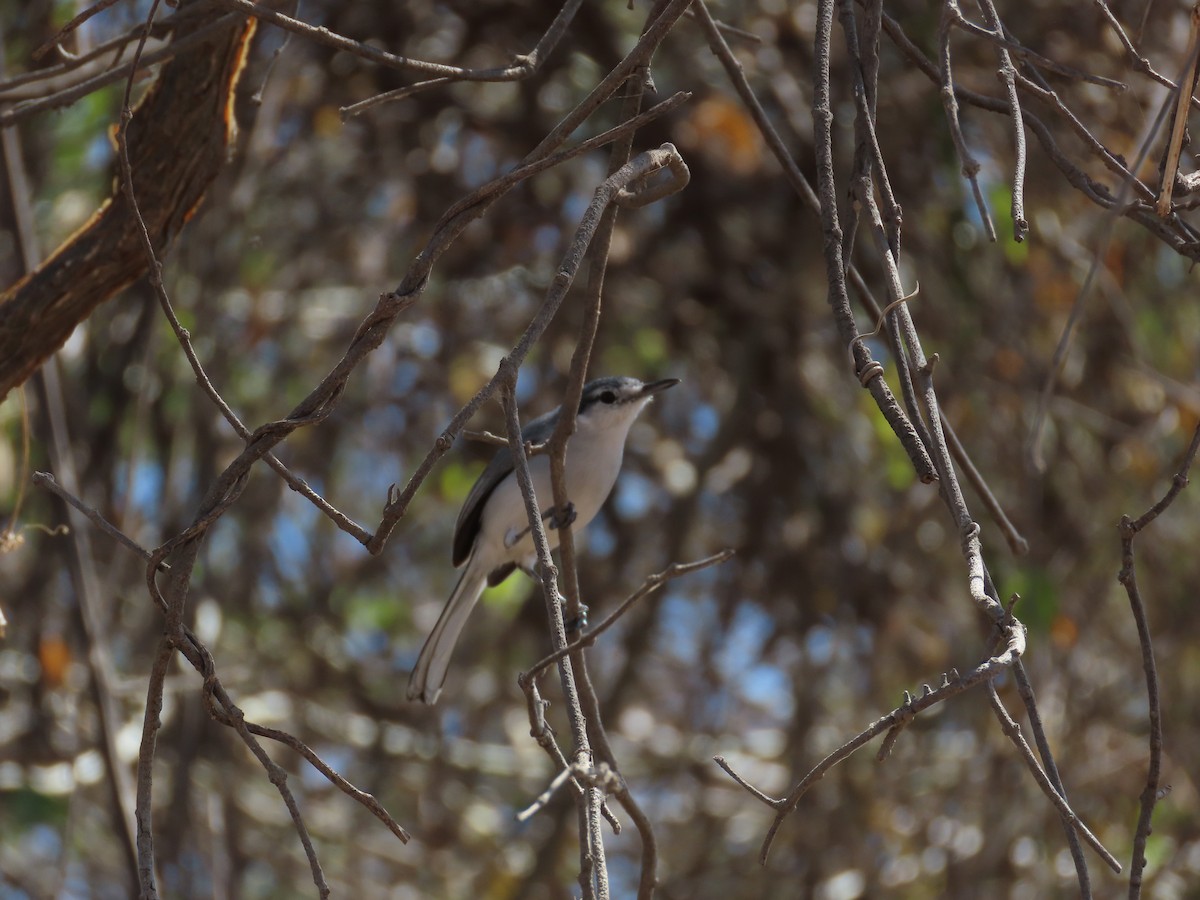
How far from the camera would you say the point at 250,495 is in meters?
5.13

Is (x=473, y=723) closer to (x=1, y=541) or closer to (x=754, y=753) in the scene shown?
(x=754, y=753)

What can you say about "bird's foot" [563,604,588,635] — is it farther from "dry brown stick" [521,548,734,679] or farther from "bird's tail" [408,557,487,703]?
"bird's tail" [408,557,487,703]

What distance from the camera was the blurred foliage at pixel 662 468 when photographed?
444 centimetres

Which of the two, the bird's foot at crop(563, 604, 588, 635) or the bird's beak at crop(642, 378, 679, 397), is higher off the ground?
the bird's beak at crop(642, 378, 679, 397)

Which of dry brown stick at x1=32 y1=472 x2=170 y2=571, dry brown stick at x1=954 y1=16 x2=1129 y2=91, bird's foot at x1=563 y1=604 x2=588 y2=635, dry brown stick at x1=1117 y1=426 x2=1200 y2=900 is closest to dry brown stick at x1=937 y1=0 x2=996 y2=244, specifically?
dry brown stick at x1=954 y1=16 x2=1129 y2=91

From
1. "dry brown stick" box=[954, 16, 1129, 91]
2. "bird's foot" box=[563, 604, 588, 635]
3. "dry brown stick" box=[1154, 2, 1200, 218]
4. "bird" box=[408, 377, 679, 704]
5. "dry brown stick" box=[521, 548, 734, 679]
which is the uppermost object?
"bird" box=[408, 377, 679, 704]

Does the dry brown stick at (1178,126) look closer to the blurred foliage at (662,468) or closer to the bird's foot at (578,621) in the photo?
the bird's foot at (578,621)

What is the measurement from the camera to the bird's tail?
3.55 metres

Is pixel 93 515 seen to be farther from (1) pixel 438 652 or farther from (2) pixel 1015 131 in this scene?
(1) pixel 438 652

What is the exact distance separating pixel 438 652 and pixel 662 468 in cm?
179

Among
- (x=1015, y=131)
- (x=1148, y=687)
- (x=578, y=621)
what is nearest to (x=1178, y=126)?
(x=1015, y=131)

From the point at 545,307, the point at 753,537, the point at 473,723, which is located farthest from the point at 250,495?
the point at 545,307

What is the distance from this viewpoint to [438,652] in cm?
368

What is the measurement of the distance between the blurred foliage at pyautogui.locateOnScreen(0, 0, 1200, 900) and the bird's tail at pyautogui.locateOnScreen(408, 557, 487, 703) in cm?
81
